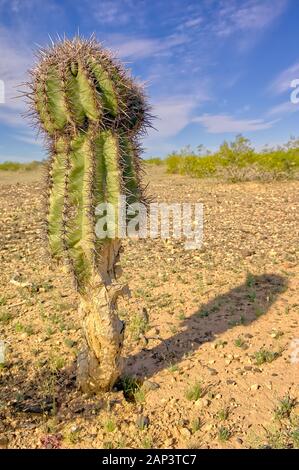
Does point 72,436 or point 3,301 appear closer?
point 72,436

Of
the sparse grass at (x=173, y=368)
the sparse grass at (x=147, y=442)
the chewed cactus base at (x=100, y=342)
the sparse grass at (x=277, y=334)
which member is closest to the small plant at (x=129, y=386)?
the chewed cactus base at (x=100, y=342)

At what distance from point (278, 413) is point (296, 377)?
0.52 m

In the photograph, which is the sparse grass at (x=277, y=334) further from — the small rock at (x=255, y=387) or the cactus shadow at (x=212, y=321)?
the small rock at (x=255, y=387)

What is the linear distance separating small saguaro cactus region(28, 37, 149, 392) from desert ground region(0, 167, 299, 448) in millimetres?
312

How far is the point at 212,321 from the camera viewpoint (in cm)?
453

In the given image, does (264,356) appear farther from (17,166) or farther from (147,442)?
(17,166)

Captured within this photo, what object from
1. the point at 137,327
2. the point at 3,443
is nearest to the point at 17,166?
the point at 137,327

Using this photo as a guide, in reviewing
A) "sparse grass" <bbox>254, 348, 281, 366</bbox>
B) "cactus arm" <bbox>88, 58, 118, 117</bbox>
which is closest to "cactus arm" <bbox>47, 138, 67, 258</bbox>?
"cactus arm" <bbox>88, 58, 118, 117</bbox>

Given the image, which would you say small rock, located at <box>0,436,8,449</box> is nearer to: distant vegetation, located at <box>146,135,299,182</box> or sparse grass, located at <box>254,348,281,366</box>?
sparse grass, located at <box>254,348,281,366</box>

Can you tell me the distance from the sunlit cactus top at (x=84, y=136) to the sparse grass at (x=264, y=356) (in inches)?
66.2

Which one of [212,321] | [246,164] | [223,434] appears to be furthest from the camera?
[246,164]

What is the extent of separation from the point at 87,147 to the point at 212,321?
2.45 m

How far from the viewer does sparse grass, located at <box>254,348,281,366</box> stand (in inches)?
147
